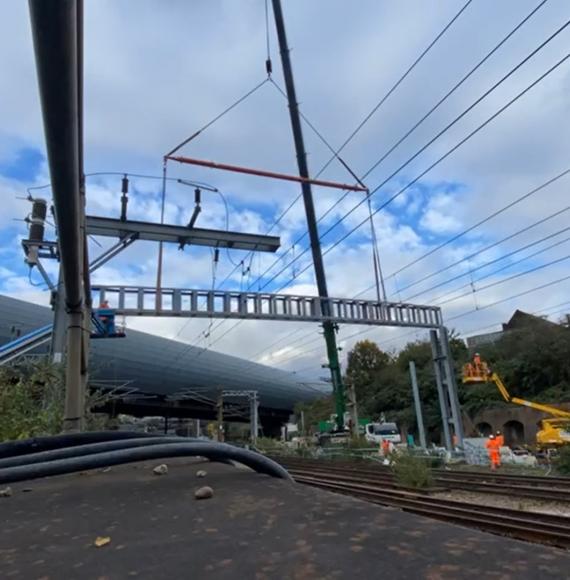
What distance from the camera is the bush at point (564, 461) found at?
15.5m

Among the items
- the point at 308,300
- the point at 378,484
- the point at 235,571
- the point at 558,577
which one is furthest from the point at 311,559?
the point at 308,300

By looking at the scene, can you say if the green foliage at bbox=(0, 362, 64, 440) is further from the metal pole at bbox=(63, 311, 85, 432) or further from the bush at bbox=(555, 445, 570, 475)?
the bush at bbox=(555, 445, 570, 475)

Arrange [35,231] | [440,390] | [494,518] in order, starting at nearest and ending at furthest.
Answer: [494,518] < [35,231] < [440,390]

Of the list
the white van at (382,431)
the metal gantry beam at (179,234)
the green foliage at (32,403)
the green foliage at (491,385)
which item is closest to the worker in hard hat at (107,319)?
the metal gantry beam at (179,234)

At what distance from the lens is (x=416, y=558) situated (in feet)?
4.23

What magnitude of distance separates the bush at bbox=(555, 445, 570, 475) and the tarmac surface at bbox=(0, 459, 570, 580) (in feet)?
53.7

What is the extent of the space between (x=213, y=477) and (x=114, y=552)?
1279 mm

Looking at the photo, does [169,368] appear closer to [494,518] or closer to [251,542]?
[494,518]

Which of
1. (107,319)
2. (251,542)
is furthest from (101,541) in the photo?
(107,319)

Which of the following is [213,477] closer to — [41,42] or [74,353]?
[41,42]

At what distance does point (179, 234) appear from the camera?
1802 cm

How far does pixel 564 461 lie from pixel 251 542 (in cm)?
1733

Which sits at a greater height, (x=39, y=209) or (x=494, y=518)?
(x=39, y=209)

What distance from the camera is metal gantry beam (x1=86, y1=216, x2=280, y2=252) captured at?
17.3 m
